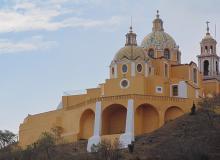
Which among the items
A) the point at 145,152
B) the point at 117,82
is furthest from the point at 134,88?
the point at 145,152

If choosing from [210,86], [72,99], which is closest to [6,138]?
[72,99]

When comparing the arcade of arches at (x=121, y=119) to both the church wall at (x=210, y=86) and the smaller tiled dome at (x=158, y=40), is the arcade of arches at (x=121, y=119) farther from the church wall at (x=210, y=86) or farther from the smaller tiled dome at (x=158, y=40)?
the church wall at (x=210, y=86)

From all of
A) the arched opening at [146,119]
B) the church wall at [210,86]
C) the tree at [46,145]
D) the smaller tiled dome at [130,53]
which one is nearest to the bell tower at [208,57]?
the church wall at [210,86]

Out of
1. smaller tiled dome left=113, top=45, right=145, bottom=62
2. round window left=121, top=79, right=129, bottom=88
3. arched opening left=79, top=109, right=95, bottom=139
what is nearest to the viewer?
round window left=121, top=79, right=129, bottom=88

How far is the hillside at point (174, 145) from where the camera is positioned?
183 feet

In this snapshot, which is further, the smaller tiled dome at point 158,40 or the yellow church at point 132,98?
the smaller tiled dome at point 158,40

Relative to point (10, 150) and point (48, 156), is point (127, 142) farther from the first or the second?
point (10, 150)

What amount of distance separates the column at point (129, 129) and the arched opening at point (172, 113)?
378 cm

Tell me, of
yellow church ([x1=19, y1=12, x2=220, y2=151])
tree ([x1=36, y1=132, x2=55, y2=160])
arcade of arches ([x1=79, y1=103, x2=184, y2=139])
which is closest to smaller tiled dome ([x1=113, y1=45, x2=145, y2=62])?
yellow church ([x1=19, y1=12, x2=220, y2=151])

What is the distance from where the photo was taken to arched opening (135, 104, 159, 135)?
6800 cm

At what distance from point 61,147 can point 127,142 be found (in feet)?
20.8

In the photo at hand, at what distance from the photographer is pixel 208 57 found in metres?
86.0

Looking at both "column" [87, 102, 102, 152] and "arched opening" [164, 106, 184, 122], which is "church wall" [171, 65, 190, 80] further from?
"column" [87, 102, 102, 152]

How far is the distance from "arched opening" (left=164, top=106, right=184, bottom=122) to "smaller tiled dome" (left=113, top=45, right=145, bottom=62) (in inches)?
260
